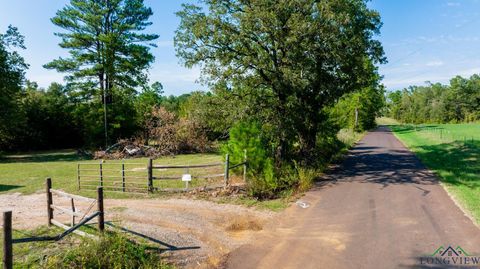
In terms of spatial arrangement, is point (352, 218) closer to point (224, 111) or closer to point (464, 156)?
point (224, 111)

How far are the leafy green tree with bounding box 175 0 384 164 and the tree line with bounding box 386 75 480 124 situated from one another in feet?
229

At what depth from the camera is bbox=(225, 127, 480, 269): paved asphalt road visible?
6.24 metres

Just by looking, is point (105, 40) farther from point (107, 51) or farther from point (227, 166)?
point (227, 166)

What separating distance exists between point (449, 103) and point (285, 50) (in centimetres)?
7713

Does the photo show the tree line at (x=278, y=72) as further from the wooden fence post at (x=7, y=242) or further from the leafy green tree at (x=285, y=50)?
the wooden fence post at (x=7, y=242)

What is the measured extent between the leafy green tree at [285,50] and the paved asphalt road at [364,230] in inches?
156

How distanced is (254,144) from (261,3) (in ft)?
18.5

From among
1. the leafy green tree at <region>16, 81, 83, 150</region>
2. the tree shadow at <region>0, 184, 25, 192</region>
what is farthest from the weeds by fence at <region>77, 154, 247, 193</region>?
the leafy green tree at <region>16, 81, 83, 150</region>

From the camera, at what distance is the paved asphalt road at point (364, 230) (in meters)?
6.24

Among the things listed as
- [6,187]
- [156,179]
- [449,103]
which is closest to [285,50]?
[156,179]


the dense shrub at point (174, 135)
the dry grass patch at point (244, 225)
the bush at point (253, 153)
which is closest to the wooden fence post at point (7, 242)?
the dry grass patch at point (244, 225)

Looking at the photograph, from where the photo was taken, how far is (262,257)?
6.46 metres

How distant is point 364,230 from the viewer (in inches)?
302

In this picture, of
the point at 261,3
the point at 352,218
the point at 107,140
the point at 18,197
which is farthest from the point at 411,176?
the point at 107,140
